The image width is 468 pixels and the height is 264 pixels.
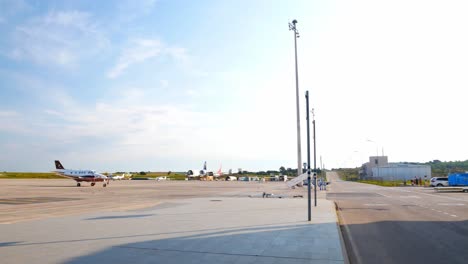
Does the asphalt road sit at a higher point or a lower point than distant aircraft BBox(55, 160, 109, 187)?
lower

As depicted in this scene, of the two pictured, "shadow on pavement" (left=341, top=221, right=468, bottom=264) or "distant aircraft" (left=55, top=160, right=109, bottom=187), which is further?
"distant aircraft" (left=55, top=160, right=109, bottom=187)

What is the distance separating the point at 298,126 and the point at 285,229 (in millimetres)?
32669

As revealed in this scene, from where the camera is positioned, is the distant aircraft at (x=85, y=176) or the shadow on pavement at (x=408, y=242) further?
the distant aircraft at (x=85, y=176)

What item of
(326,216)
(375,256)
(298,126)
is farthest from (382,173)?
(375,256)

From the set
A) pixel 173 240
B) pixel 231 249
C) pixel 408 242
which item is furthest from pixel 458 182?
pixel 231 249

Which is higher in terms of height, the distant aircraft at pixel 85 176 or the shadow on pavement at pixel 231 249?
the distant aircraft at pixel 85 176

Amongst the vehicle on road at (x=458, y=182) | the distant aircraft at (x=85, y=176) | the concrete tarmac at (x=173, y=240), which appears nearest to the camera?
the concrete tarmac at (x=173, y=240)

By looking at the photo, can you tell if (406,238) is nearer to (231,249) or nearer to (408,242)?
(408,242)

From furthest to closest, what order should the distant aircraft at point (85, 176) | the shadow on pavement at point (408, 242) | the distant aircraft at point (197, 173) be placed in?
the distant aircraft at point (197, 173) < the distant aircraft at point (85, 176) < the shadow on pavement at point (408, 242)

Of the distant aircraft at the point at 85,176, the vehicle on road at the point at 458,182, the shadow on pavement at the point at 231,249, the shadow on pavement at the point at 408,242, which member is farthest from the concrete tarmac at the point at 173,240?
the distant aircraft at the point at 85,176

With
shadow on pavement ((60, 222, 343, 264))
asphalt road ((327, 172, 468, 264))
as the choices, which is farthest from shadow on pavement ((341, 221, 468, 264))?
shadow on pavement ((60, 222, 343, 264))

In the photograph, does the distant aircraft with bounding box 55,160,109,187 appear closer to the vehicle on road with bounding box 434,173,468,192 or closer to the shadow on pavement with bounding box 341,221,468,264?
the vehicle on road with bounding box 434,173,468,192

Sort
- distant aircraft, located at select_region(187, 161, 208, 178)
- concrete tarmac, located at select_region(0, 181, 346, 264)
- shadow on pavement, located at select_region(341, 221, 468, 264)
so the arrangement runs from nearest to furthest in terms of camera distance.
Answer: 1. concrete tarmac, located at select_region(0, 181, 346, 264)
2. shadow on pavement, located at select_region(341, 221, 468, 264)
3. distant aircraft, located at select_region(187, 161, 208, 178)

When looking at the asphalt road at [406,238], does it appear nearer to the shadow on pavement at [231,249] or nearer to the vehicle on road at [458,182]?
the shadow on pavement at [231,249]
